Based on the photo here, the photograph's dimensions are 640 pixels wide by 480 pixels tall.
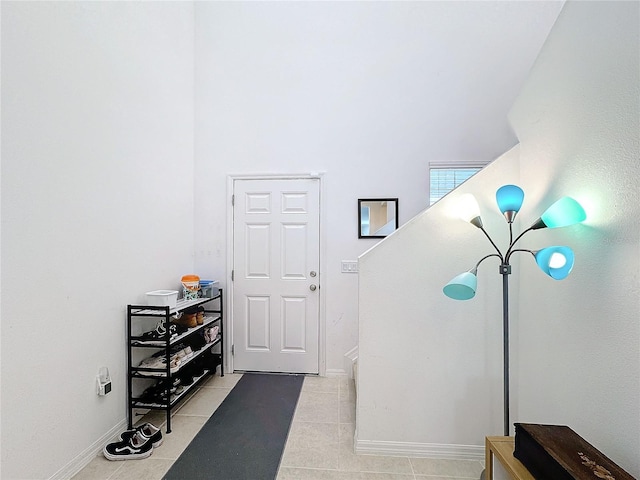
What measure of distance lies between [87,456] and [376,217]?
281cm

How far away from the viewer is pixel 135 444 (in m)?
2.04

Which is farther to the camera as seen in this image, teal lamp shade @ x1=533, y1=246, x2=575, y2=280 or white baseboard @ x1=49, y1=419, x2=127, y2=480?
white baseboard @ x1=49, y1=419, x2=127, y2=480

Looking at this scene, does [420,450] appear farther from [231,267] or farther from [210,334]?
[231,267]

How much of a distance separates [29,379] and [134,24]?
2.46 m

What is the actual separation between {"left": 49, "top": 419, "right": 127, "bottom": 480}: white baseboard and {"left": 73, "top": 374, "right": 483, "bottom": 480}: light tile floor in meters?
0.04

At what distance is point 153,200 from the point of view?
2656mm

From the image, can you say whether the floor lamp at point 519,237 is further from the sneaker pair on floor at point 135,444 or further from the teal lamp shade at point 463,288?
the sneaker pair on floor at point 135,444

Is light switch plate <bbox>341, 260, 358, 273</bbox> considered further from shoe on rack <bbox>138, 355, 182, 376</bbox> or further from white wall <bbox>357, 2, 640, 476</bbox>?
shoe on rack <bbox>138, 355, 182, 376</bbox>

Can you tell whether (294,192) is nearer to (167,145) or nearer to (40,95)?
(167,145)

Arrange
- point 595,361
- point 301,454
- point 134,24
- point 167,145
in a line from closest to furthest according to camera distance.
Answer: point 595,361, point 301,454, point 134,24, point 167,145

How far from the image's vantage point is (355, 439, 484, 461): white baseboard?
77.0 inches

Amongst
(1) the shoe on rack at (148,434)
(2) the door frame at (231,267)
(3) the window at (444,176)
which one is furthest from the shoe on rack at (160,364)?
(3) the window at (444,176)

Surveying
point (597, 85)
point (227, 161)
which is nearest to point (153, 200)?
point (227, 161)

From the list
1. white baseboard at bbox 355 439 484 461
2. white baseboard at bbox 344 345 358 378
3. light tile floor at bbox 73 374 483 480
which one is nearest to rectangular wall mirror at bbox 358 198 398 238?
white baseboard at bbox 344 345 358 378
